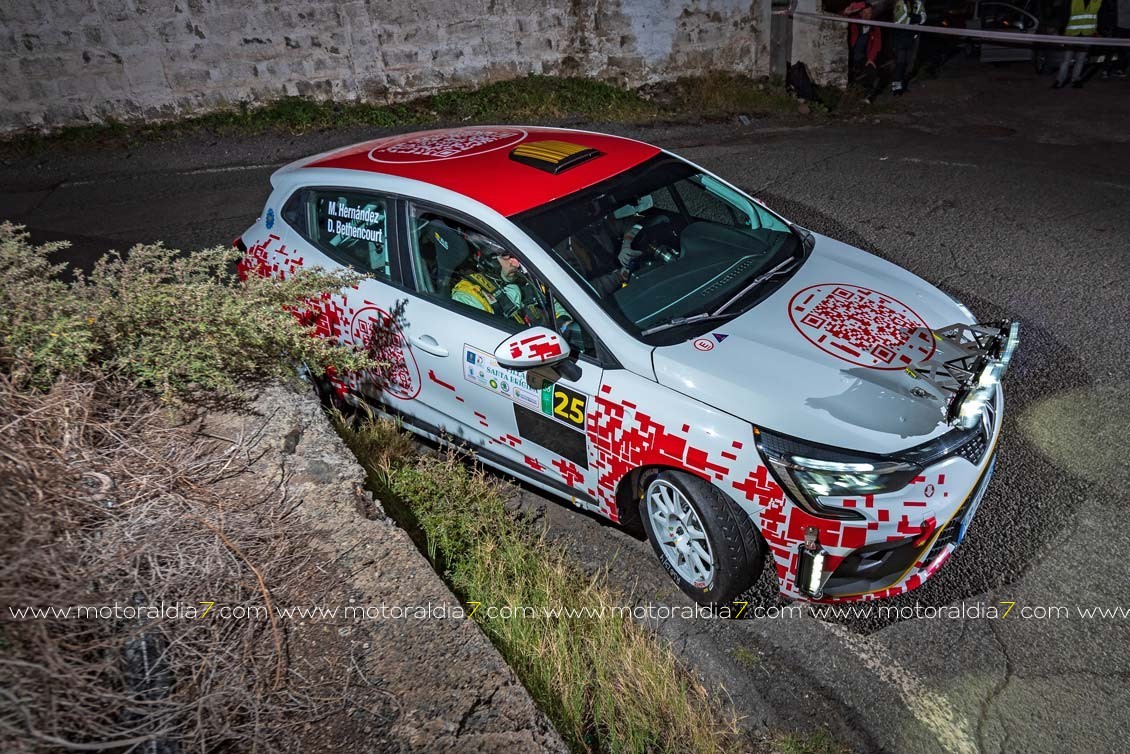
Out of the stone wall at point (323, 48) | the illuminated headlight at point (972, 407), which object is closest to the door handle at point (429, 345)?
the illuminated headlight at point (972, 407)

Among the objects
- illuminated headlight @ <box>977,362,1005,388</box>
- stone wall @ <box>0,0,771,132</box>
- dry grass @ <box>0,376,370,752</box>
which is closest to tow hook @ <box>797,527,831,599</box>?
illuminated headlight @ <box>977,362,1005,388</box>

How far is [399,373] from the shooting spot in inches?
185

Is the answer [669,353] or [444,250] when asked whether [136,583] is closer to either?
[444,250]

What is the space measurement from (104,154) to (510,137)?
7.02 metres

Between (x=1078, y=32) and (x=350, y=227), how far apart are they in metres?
10.8

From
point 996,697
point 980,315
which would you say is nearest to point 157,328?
point 996,697

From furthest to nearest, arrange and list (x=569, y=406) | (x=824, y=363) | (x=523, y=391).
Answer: (x=523, y=391)
(x=569, y=406)
(x=824, y=363)

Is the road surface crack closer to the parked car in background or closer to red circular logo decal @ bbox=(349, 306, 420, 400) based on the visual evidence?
red circular logo decal @ bbox=(349, 306, 420, 400)

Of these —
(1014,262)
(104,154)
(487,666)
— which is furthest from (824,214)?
(104,154)

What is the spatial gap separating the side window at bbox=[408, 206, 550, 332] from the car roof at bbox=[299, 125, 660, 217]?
19 centimetres

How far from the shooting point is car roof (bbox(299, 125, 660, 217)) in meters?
4.35

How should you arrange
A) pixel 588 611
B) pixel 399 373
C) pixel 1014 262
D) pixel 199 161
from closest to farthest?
pixel 588 611, pixel 399 373, pixel 1014 262, pixel 199 161

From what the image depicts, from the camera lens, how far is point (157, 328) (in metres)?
4.44

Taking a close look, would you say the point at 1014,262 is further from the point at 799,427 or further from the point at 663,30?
the point at 663,30
